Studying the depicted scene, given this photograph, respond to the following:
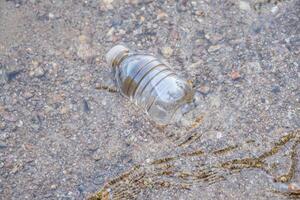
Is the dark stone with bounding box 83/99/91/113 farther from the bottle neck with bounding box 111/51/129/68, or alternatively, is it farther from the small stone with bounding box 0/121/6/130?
the small stone with bounding box 0/121/6/130

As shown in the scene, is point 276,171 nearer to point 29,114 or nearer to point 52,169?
point 52,169

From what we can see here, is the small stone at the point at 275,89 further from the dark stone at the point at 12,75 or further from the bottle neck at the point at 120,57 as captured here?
the dark stone at the point at 12,75

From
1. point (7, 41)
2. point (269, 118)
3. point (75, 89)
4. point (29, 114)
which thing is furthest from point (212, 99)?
point (7, 41)

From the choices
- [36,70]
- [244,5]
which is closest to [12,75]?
[36,70]

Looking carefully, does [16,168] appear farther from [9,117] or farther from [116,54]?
[116,54]

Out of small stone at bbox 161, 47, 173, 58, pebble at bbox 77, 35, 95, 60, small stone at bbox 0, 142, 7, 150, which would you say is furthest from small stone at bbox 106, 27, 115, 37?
small stone at bbox 0, 142, 7, 150

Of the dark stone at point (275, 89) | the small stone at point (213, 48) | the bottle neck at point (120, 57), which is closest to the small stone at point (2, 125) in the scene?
the bottle neck at point (120, 57)
